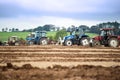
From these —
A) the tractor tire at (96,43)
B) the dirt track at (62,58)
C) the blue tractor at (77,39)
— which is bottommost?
the dirt track at (62,58)

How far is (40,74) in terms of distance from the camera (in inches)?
370

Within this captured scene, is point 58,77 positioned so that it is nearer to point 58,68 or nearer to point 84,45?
point 58,68

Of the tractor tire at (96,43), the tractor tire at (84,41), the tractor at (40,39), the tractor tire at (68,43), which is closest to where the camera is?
the tractor tire at (84,41)

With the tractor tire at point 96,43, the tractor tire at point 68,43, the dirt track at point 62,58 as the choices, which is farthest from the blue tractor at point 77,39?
the dirt track at point 62,58

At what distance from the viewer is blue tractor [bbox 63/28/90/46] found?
2408 cm

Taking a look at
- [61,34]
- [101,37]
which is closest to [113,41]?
[101,37]

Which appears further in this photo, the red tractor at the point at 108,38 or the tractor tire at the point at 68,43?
the tractor tire at the point at 68,43

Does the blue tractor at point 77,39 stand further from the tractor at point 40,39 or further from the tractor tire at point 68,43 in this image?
the tractor at point 40,39

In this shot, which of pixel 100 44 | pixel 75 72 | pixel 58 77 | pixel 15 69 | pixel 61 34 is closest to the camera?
pixel 58 77

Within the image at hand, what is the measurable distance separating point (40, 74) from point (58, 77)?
85cm

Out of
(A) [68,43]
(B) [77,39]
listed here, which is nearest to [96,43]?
(B) [77,39]

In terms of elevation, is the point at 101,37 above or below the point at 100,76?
above

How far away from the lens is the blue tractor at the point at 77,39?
79.0ft

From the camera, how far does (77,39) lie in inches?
961
